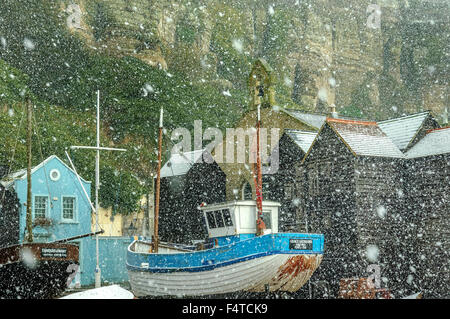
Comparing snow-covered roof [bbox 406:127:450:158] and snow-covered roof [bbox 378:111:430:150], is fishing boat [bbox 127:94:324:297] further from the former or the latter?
snow-covered roof [bbox 378:111:430:150]

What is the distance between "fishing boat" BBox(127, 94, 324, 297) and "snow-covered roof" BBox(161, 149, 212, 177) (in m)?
12.8

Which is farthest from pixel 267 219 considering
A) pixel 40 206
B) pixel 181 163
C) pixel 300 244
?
pixel 181 163

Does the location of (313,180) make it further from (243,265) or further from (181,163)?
(181,163)

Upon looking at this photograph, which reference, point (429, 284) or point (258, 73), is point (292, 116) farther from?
point (429, 284)

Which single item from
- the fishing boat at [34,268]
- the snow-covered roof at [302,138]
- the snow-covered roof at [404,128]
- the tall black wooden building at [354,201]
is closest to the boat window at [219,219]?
the fishing boat at [34,268]

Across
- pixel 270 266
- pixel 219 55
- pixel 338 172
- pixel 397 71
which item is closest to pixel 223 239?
pixel 270 266

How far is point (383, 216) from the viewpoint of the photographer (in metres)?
26.8

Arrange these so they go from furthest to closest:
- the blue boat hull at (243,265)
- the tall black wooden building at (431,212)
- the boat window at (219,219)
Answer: the tall black wooden building at (431,212), the boat window at (219,219), the blue boat hull at (243,265)

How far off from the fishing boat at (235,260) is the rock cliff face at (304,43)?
148ft

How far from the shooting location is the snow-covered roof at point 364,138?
27.0 metres

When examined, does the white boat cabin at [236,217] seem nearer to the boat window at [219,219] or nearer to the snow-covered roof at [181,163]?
the boat window at [219,219]

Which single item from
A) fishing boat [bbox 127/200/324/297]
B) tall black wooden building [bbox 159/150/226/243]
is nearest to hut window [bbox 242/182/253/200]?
tall black wooden building [bbox 159/150/226/243]

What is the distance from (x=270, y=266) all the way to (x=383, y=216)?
8.24 metres

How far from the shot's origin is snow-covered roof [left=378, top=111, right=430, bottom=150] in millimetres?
29031
